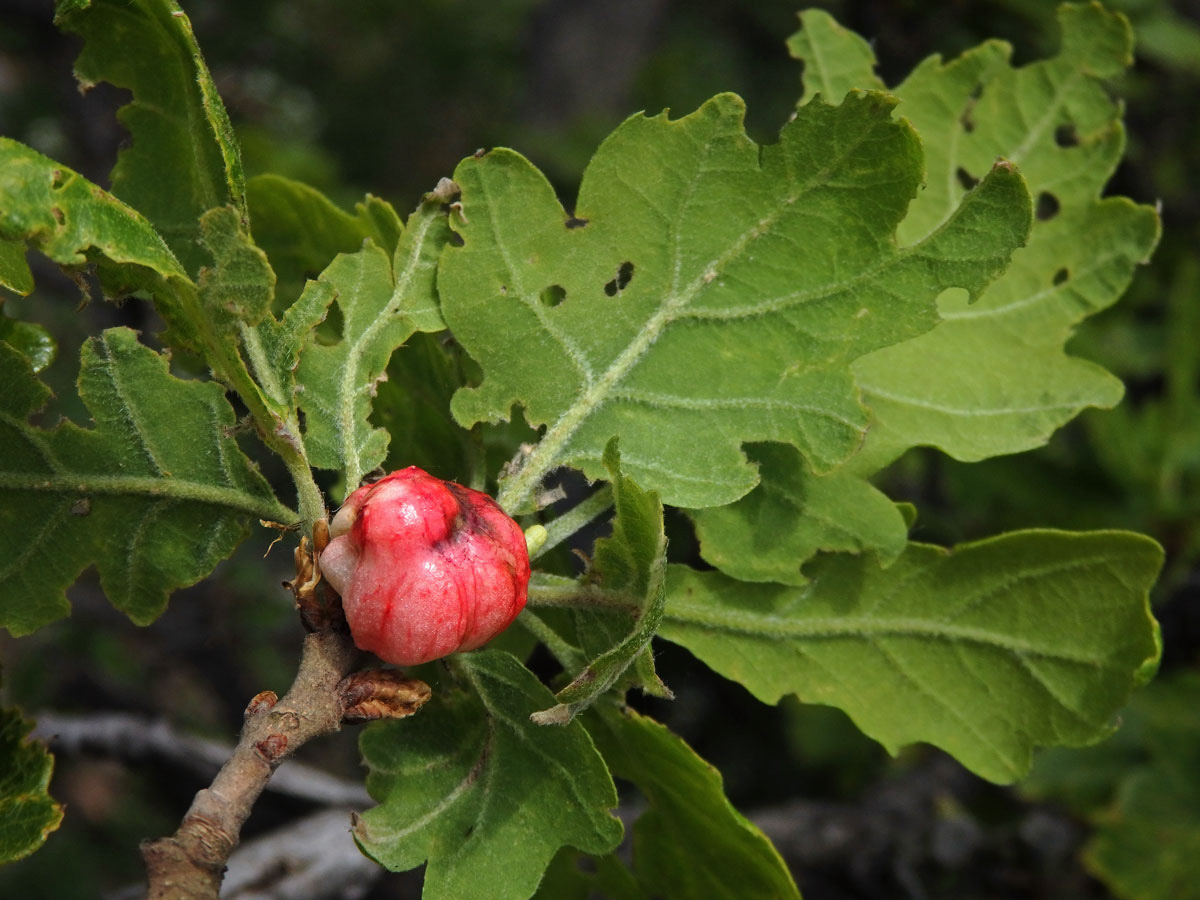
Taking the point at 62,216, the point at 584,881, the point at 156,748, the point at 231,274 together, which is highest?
the point at 62,216

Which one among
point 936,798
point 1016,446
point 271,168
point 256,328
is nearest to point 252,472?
point 256,328

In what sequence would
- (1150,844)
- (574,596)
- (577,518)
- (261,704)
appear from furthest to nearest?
(1150,844), (577,518), (574,596), (261,704)

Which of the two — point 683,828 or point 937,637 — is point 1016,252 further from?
point 683,828

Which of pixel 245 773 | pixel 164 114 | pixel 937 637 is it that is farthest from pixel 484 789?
pixel 164 114

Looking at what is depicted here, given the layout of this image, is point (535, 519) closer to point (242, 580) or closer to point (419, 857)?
point (419, 857)

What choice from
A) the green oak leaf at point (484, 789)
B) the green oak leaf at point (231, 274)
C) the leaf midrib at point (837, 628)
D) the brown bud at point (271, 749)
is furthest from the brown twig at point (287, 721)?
the leaf midrib at point (837, 628)

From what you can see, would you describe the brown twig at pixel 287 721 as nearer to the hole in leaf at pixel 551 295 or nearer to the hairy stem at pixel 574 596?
the hairy stem at pixel 574 596
